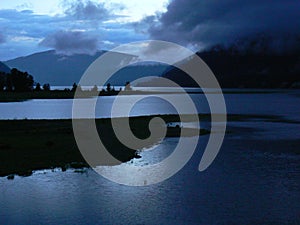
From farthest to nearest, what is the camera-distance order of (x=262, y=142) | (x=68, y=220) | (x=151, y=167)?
1. (x=262, y=142)
2. (x=151, y=167)
3. (x=68, y=220)

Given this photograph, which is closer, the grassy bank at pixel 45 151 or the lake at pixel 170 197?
the lake at pixel 170 197

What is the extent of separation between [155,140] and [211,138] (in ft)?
27.8

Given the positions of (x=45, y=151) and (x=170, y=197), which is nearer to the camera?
(x=170, y=197)

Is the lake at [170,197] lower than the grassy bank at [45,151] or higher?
lower

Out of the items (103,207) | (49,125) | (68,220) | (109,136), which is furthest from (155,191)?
(49,125)

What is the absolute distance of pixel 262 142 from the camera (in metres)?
51.8

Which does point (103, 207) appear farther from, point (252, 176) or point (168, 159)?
point (168, 159)

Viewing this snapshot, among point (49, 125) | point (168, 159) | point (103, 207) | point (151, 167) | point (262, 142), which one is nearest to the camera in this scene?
point (103, 207)

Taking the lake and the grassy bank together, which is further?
the grassy bank

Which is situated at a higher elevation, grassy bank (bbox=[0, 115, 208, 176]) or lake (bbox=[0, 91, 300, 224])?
grassy bank (bbox=[0, 115, 208, 176])

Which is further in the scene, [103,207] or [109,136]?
[109,136]

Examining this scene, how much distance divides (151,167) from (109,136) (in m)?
18.7

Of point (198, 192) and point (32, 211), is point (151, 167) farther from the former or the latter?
point (32, 211)

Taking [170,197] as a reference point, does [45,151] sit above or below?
above
